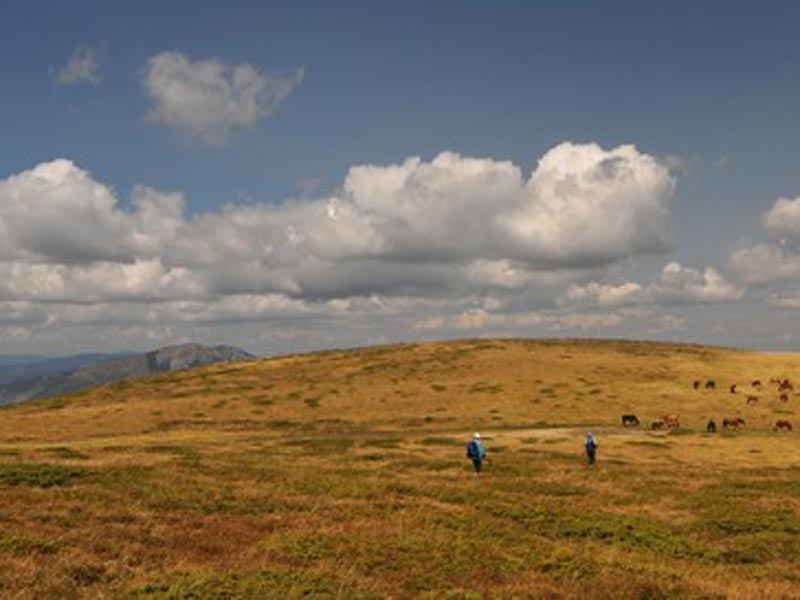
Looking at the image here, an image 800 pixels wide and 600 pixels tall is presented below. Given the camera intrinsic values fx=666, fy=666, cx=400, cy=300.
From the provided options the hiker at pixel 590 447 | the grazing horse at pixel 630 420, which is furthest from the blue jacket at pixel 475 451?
the grazing horse at pixel 630 420

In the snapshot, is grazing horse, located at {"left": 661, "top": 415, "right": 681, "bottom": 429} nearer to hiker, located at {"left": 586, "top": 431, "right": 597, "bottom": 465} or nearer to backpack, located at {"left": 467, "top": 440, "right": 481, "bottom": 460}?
hiker, located at {"left": 586, "top": 431, "right": 597, "bottom": 465}

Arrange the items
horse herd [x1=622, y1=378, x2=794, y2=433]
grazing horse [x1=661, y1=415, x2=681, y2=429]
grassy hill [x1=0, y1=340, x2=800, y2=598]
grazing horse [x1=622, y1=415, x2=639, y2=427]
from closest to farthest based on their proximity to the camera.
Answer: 1. grassy hill [x1=0, y1=340, x2=800, y2=598]
2. horse herd [x1=622, y1=378, x2=794, y2=433]
3. grazing horse [x1=661, y1=415, x2=681, y2=429]
4. grazing horse [x1=622, y1=415, x2=639, y2=427]

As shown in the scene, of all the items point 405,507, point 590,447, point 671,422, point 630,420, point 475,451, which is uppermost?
point 405,507

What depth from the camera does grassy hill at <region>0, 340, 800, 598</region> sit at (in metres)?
15.5

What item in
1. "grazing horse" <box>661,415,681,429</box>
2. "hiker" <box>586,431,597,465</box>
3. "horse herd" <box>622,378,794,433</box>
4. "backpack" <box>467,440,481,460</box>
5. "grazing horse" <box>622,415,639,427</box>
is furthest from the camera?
"grazing horse" <box>622,415,639,427</box>

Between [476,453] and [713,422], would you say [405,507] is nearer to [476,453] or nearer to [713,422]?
[476,453]

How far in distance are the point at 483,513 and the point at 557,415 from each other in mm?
51674

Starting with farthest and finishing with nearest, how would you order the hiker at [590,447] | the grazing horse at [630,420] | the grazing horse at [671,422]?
1. the grazing horse at [630,420]
2. the grazing horse at [671,422]
3. the hiker at [590,447]

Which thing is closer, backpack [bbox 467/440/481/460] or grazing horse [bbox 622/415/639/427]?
backpack [bbox 467/440/481/460]

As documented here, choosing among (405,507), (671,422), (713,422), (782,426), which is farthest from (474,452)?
(782,426)

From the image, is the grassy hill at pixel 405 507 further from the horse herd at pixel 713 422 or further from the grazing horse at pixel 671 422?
the grazing horse at pixel 671 422

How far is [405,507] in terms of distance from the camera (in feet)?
82.8

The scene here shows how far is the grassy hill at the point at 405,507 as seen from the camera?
15.5m

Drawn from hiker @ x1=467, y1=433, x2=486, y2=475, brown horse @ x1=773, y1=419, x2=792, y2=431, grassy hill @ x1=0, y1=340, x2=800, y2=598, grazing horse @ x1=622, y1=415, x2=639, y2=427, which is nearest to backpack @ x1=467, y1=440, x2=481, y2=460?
hiker @ x1=467, y1=433, x2=486, y2=475
